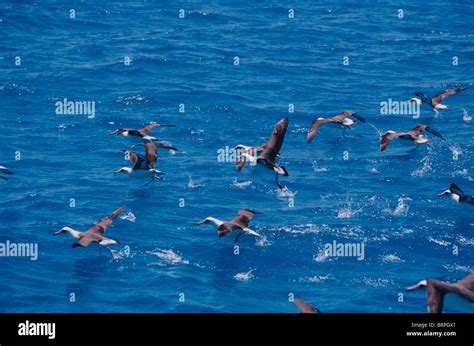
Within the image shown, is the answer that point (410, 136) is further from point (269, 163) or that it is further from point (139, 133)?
point (139, 133)

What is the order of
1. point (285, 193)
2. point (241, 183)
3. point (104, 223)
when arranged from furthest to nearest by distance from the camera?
point (241, 183) < point (285, 193) < point (104, 223)

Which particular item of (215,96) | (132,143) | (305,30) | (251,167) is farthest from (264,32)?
(251,167)

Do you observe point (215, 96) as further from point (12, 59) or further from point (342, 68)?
point (12, 59)

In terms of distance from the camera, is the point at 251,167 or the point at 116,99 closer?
the point at 251,167

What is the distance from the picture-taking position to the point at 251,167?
1508 inches

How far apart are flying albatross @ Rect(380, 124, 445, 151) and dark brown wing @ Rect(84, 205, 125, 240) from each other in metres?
12.3

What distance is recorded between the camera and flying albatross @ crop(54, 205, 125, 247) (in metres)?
33.6

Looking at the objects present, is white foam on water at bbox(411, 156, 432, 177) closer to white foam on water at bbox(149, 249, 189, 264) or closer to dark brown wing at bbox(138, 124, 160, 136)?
dark brown wing at bbox(138, 124, 160, 136)

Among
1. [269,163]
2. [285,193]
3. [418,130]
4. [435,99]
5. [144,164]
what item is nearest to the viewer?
[269,163]

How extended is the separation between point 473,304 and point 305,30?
37150 millimetres

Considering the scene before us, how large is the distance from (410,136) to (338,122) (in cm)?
345

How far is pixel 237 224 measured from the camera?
114 feet

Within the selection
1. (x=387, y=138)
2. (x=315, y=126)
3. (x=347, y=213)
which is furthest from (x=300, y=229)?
(x=387, y=138)

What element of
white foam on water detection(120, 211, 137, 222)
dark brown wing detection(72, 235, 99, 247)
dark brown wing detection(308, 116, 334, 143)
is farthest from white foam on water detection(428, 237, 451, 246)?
dark brown wing detection(72, 235, 99, 247)
